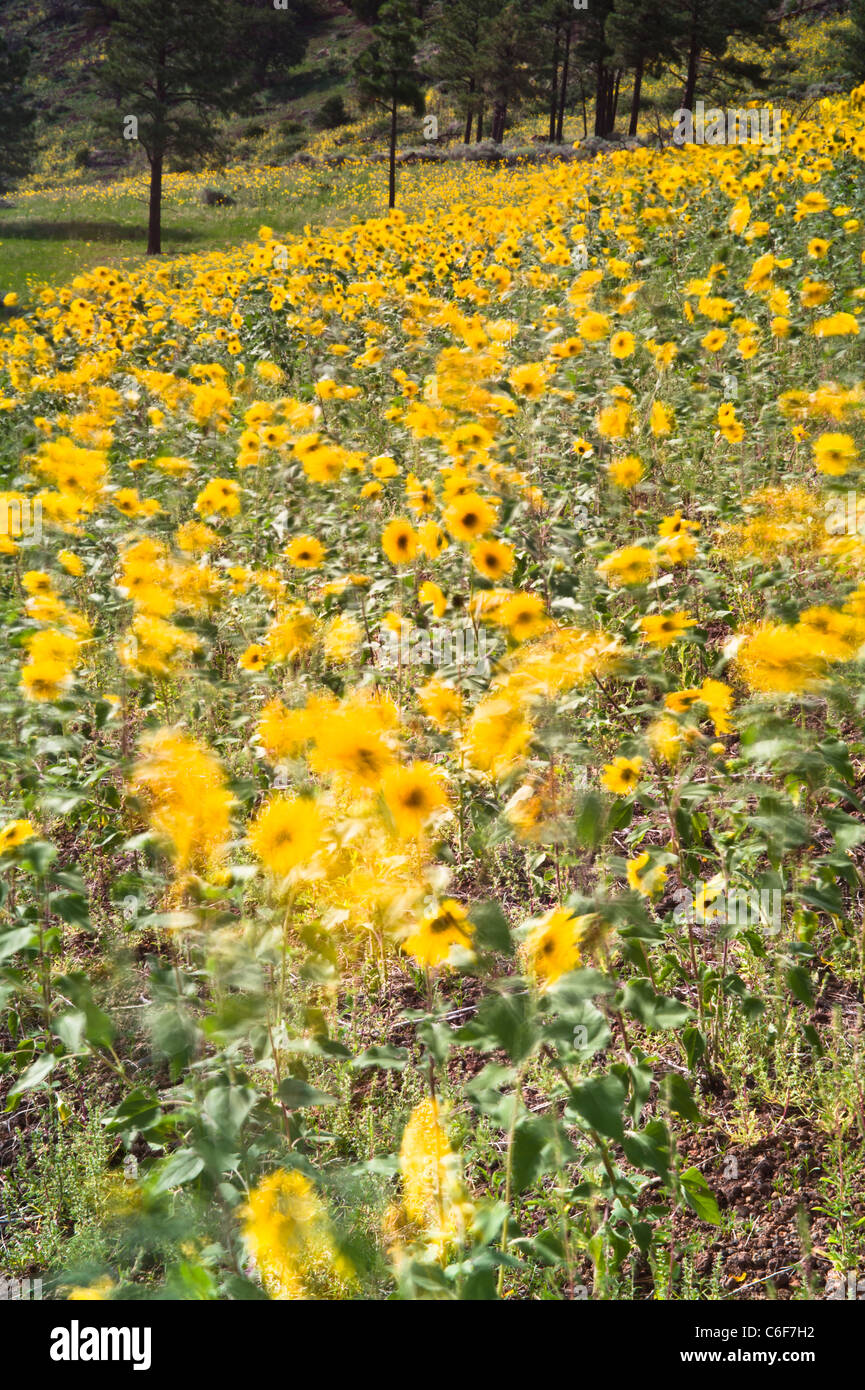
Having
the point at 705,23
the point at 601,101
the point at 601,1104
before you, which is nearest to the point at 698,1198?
the point at 601,1104

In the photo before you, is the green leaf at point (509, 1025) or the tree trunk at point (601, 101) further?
the tree trunk at point (601, 101)

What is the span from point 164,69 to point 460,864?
1008 inches

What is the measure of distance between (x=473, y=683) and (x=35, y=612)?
1158mm

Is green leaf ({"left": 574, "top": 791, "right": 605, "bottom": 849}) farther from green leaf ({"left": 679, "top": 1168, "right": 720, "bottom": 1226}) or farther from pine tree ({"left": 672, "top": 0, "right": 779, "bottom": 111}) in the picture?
pine tree ({"left": 672, "top": 0, "right": 779, "bottom": 111})

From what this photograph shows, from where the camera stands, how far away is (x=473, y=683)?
77.1 inches

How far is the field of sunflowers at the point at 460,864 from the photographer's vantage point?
1218 millimetres

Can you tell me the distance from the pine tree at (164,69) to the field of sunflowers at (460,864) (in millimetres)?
20818

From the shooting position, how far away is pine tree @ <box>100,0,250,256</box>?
70.0ft

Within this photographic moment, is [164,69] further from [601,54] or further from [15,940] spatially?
[15,940]

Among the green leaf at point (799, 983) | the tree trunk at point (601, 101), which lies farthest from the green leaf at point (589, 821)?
the tree trunk at point (601, 101)

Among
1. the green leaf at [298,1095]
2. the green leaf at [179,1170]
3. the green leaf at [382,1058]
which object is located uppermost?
the green leaf at [298,1095]

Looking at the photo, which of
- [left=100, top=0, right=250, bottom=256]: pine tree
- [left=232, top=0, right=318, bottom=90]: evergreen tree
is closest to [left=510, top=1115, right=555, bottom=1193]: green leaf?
[left=100, top=0, right=250, bottom=256]: pine tree

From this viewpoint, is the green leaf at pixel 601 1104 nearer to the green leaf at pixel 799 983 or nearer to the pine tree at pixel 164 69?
the green leaf at pixel 799 983

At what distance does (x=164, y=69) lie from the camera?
22.0m
